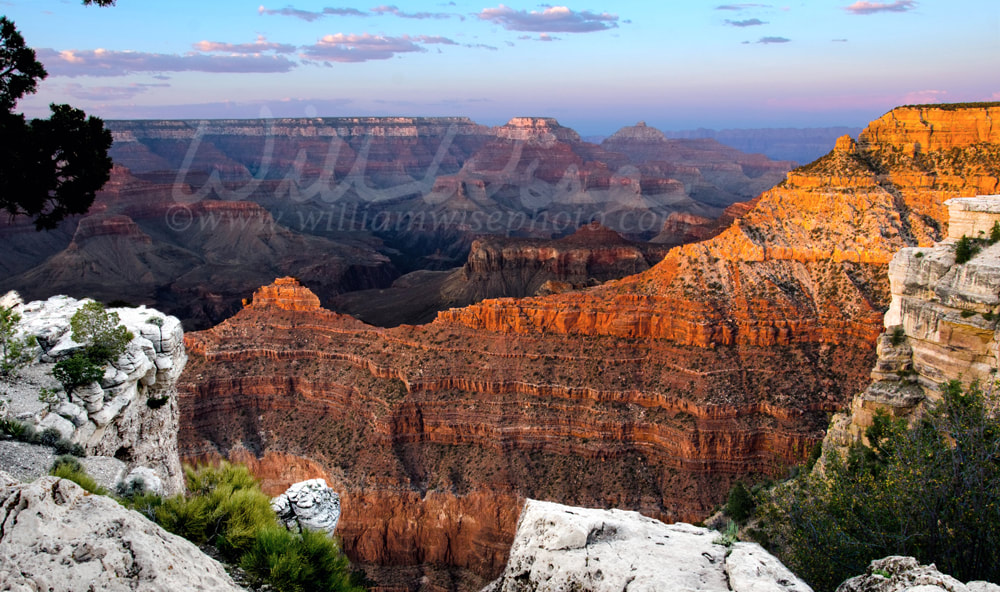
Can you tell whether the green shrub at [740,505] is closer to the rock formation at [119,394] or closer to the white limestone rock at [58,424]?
the rock formation at [119,394]

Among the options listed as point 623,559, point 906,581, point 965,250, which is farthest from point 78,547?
point 965,250

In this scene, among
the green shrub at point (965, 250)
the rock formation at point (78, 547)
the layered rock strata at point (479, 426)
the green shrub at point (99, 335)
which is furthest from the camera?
the layered rock strata at point (479, 426)

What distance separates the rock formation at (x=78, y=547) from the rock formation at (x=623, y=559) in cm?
449

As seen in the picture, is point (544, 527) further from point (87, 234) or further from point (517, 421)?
point (87, 234)

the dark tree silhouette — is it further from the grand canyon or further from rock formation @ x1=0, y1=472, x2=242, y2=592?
the grand canyon

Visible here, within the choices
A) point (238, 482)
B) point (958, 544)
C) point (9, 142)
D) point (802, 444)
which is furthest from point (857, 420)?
point (9, 142)

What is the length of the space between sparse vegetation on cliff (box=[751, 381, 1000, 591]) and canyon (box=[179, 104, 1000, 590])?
18.5 meters

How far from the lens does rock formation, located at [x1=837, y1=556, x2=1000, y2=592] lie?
9.25 meters

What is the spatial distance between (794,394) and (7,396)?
3712cm

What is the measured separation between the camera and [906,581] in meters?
9.95

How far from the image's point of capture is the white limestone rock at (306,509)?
48.7 ft

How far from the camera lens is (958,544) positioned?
1442cm

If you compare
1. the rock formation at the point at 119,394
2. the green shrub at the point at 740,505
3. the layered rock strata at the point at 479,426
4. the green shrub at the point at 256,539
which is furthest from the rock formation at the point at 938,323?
the rock formation at the point at 119,394

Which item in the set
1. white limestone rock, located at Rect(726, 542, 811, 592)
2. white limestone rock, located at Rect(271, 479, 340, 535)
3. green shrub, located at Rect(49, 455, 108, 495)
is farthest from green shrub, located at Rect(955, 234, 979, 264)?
green shrub, located at Rect(49, 455, 108, 495)
